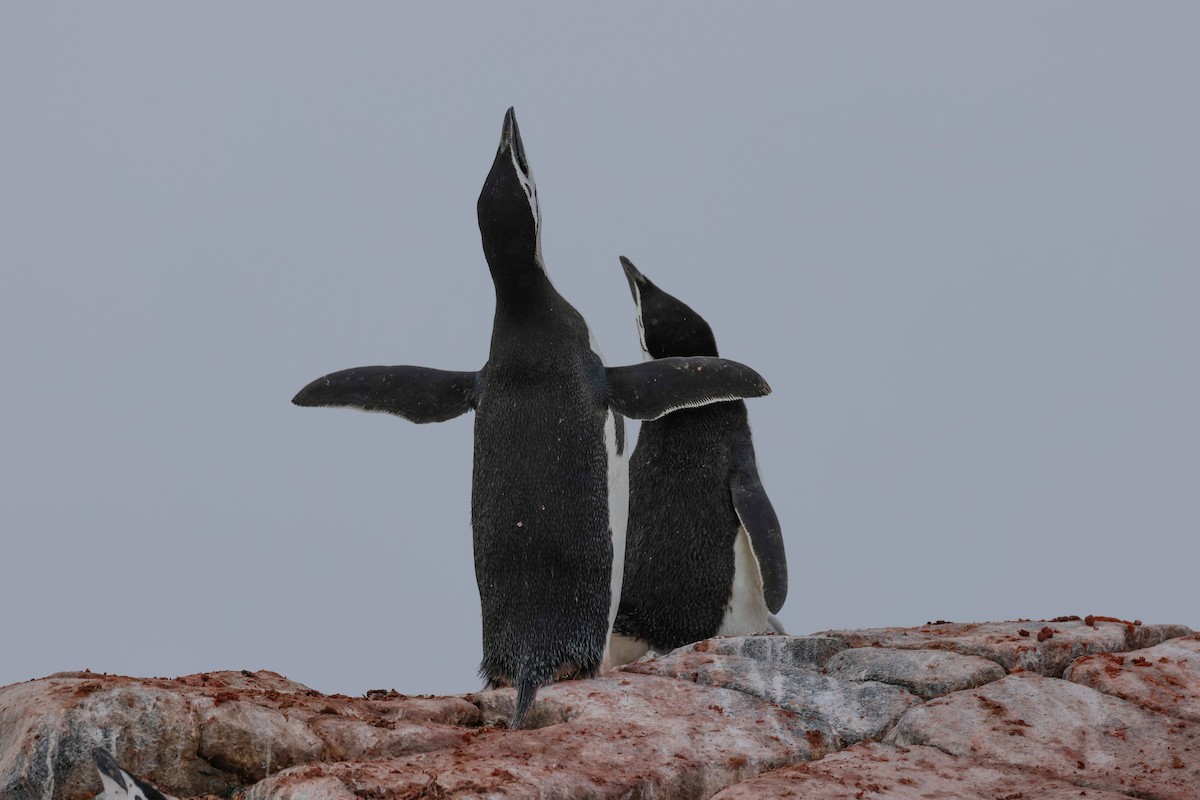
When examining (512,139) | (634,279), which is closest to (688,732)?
(512,139)

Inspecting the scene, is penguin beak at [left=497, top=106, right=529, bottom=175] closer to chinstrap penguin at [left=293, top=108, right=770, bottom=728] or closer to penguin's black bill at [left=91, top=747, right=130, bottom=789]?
chinstrap penguin at [left=293, top=108, right=770, bottom=728]

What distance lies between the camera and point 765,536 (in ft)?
17.1

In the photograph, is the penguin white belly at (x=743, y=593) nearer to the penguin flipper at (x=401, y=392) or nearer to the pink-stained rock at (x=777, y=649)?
the pink-stained rock at (x=777, y=649)

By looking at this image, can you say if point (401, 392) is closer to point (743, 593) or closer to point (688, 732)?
point (743, 593)

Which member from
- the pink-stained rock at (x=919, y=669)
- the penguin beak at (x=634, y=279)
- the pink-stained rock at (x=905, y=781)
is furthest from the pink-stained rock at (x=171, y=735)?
the penguin beak at (x=634, y=279)

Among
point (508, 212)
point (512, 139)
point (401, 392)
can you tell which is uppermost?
point (512, 139)

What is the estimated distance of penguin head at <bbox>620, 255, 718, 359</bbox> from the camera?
570 centimetres

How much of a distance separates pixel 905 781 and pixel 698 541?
2.21m

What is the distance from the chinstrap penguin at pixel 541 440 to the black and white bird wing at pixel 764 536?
0.83 meters

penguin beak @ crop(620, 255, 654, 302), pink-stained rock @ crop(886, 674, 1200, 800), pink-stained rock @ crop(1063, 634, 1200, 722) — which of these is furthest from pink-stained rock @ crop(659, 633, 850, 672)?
penguin beak @ crop(620, 255, 654, 302)

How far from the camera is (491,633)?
446cm

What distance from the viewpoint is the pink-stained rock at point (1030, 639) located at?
4109mm

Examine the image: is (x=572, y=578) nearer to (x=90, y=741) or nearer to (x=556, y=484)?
(x=556, y=484)

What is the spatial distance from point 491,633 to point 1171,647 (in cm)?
220
